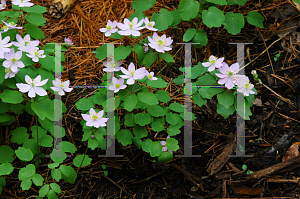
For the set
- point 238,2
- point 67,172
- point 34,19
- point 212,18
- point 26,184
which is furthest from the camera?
point 238,2

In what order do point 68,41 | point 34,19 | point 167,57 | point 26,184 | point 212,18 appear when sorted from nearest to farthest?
point 26,184 → point 167,57 → point 34,19 → point 212,18 → point 68,41

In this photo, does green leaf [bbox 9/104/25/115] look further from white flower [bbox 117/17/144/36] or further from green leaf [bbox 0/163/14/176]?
white flower [bbox 117/17/144/36]

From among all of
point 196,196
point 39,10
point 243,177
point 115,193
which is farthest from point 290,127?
point 39,10

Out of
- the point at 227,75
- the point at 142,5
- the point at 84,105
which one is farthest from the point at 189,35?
the point at 84,105

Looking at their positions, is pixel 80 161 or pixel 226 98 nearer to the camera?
pixel 226 98

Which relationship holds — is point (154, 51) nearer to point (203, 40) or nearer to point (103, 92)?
point (103, 92)

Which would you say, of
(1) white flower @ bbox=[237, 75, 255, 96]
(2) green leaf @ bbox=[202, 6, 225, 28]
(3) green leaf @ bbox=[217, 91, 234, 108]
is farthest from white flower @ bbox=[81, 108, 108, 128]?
(2) green leaf @ bbox=[202, 6, 225, 28]

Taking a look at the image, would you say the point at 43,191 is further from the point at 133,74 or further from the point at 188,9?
the point at 188,9
